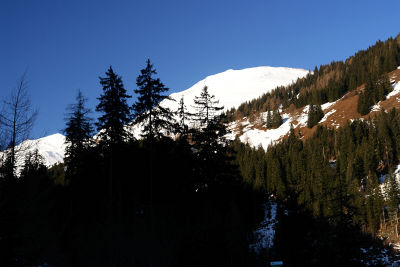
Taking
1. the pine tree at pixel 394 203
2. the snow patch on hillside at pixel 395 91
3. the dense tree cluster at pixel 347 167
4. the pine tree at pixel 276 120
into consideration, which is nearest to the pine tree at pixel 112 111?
the dense tree cluster at pixel 347 167

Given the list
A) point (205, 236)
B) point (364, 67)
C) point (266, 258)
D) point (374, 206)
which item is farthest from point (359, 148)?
point (364, 67)

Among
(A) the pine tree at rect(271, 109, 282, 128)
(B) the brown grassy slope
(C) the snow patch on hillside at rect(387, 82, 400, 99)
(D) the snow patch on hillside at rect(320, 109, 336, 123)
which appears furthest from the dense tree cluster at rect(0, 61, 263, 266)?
(A) the pine tree at rect(271, 109, 282, 128)

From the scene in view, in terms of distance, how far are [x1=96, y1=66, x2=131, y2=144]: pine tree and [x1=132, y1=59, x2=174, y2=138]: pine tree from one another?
2.14 m

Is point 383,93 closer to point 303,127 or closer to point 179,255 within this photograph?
point 303,127

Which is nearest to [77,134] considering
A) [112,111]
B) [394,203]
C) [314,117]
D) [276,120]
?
[112,111]

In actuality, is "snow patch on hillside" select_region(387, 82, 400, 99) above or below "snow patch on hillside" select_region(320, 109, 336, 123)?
above

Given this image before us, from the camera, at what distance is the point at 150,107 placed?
23.5 m

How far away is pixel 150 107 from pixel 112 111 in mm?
3657

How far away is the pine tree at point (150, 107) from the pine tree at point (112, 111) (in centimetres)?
214

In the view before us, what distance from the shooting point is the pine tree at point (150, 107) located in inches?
923

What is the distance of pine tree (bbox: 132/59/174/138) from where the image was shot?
23438 mm

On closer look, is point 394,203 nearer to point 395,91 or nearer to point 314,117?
point 314,117

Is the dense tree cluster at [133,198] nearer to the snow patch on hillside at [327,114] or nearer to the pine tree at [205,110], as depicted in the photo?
the pine tree at [205,110]

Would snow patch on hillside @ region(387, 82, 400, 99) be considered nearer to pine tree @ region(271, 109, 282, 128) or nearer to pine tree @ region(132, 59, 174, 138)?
pine tree @ region(271, 109, 282, 128)
